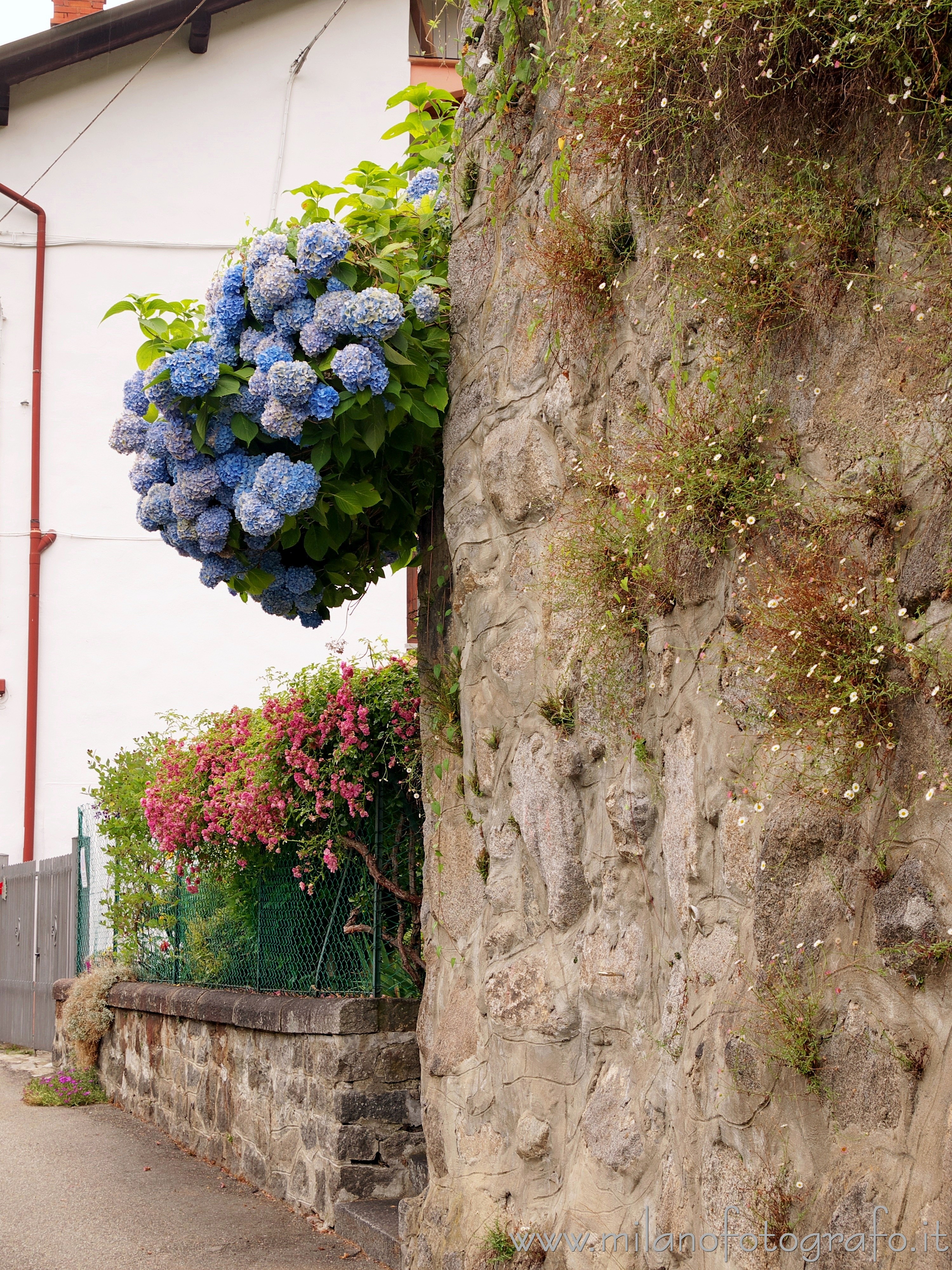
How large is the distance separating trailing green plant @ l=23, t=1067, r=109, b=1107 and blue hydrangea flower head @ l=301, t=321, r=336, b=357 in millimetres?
7616

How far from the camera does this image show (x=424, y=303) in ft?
13.4

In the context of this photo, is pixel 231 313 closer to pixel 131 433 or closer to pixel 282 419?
Answer: pixel 282 419

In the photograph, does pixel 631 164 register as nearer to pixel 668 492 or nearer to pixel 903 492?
pixel 668 492

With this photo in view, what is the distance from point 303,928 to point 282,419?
3.73m

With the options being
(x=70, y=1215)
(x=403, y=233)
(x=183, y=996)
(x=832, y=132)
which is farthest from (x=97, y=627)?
(x=832, y=132)

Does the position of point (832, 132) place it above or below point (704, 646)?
above

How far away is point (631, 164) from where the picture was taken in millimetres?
3137

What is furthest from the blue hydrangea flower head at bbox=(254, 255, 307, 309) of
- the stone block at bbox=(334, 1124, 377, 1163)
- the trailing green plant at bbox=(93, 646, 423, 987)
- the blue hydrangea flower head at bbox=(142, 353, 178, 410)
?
the stone block at bbox=(334, 1124, 377, 1163)

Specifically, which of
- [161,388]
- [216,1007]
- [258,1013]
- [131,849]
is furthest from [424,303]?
[131,849]

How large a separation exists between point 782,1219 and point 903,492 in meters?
1.42

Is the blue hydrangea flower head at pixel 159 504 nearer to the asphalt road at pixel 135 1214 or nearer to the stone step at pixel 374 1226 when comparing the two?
the stone step at pixel 374 1226

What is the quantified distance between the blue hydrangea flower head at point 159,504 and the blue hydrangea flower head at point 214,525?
0.38 feet

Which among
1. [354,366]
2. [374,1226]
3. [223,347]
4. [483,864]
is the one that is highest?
[223,347]

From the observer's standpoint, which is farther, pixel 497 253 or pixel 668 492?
pixel 497 253
